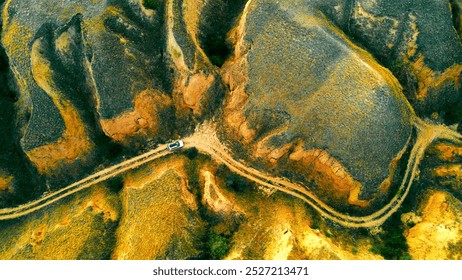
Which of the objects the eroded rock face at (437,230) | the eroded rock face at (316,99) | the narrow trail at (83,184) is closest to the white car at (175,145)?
the narrow trail at (83,184)

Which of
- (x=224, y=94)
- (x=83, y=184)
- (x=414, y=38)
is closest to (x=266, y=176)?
(x=224, y=94)

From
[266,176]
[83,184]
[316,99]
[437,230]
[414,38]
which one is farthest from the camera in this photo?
[83,184]

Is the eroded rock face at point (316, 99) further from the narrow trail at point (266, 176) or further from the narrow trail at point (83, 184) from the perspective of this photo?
the narrow trail at point (83, 184)

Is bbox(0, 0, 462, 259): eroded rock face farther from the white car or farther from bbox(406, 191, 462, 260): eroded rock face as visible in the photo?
bbox(406, 191, 462, 260): eroded rock face

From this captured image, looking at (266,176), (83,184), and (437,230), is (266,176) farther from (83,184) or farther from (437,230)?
(83,184)

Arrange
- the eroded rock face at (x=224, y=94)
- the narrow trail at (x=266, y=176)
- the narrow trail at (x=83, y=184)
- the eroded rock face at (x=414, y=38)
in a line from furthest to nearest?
the narrow trail at (x=83, y=184)
the narrow trail at (x=266, y=176)
the eroded rock face at (x=414, y=38)
the eroded rock face at (x=224, y=94)

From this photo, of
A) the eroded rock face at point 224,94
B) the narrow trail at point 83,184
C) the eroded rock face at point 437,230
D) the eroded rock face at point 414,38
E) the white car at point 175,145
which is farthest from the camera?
the white car at point 175,145
